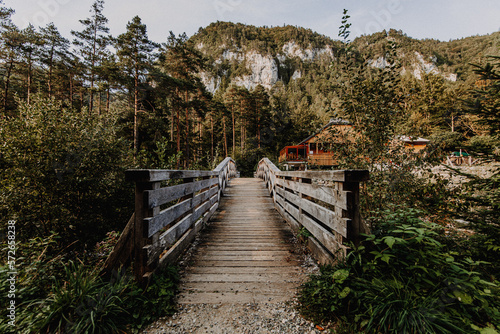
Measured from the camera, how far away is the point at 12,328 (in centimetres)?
156

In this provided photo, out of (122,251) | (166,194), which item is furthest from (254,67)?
(122,251)

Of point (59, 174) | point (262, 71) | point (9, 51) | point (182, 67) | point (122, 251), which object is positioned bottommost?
point (122, 251)

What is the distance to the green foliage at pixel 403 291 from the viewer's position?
5.13 feet

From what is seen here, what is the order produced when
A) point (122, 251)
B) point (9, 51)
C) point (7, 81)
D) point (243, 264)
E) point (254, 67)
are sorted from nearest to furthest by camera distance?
1. point (122, 251)
2. point (243, 264)
3. point (9, 51)
4. point (7, 81)
5. point (254, 67)

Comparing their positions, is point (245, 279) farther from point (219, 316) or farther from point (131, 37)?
point (131, 37)

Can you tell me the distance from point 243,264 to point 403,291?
1.88 meters

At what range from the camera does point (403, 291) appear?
A: 176 centimetres

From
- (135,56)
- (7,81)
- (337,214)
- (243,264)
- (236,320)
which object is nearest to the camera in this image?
(236,320)

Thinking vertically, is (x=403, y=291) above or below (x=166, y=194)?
below

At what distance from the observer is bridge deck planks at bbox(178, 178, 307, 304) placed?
90.2 inches

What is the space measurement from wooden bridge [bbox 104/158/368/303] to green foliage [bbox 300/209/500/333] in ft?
0.96

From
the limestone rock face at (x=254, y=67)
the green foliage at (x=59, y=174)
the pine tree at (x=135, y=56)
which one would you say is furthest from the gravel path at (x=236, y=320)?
the limestone rock face at (x=254, y=67)

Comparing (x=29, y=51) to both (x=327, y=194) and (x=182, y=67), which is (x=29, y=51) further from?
(x=327, y=194)

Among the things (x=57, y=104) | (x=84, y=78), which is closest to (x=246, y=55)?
(x=84, y=78)
